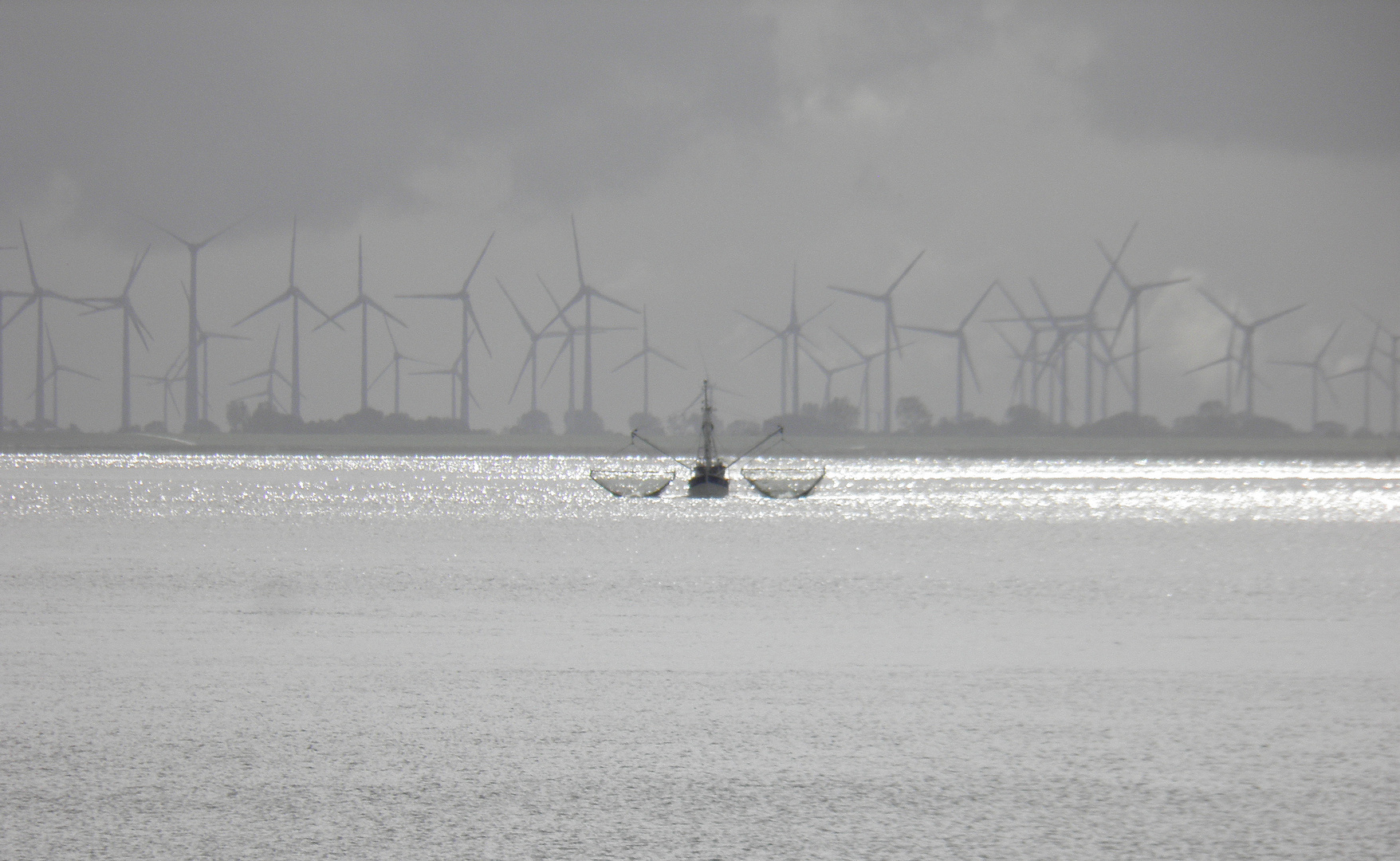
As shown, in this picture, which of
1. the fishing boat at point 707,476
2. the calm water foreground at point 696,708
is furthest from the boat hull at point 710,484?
the calm water foreground at point 696,708

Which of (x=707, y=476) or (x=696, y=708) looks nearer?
(x=696, y=708)

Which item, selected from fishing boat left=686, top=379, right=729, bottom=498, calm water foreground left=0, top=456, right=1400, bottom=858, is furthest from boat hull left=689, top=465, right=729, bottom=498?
calm water foreground left=0, top=456, right=1400, bottom=858

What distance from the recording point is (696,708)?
1834 cm

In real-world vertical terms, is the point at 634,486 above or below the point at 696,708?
below

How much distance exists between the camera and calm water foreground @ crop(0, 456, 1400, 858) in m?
12.3

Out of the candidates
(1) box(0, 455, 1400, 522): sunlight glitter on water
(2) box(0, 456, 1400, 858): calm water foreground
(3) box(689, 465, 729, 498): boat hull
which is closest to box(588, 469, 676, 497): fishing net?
(1) box(0, 455, 1400, 522): sunlight glitter on water

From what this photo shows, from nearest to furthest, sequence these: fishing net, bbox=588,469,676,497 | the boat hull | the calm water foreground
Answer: the calm water foreground
the boat hull
fishing net, bbox=588,469,676,497

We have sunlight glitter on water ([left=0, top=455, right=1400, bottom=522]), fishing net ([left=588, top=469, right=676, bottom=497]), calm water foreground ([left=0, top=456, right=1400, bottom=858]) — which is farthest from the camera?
fishing net ([left=588, top=469, right=676, bottom=497])

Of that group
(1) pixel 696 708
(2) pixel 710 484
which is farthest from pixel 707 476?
(1) pixel 696 708

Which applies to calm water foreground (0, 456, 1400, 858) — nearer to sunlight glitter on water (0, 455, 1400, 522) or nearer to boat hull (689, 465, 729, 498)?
sunlight glitter on water (0, 455, 1400, 522)

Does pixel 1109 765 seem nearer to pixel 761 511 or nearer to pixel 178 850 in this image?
pixel 178 850

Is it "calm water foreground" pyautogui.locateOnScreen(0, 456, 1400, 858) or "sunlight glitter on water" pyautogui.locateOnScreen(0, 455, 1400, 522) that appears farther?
"sunlight glitter on water" pyautogui.locateOnScreen(0, 455, 1400, 522)

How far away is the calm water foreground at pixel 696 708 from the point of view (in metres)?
12.3

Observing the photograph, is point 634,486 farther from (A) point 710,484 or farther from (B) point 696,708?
(B) point 696,708
